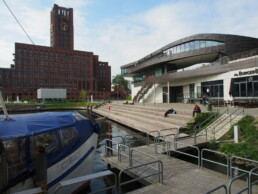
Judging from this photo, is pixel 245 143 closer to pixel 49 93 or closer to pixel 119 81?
pixel 49 93

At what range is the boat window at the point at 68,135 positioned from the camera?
6863 millimetres

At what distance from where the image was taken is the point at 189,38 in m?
34.2

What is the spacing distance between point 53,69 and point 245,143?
11440 centimetres

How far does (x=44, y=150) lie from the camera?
543 cm

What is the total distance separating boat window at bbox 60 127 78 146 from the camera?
6863mm

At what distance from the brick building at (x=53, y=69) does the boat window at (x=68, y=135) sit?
99.4 metres

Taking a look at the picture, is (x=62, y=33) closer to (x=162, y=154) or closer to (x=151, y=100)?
(x=151, y=100)

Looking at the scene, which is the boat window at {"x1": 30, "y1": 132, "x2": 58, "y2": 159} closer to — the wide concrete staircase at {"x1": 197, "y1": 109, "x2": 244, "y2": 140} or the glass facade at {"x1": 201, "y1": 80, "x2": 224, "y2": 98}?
the wide concrete staircase at {"x1": 197, "y1": 109, "x2": 244, "y2": 140}

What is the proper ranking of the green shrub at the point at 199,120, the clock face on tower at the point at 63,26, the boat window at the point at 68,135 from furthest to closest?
1. the clock face on tower at the point at 63,26
2. the green shrub at the point at 199,120
3. the boat window at the point at 68,135

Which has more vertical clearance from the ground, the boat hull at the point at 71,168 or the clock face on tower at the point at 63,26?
the clock face on tower at the point at 63,26

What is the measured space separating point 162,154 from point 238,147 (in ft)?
13.2

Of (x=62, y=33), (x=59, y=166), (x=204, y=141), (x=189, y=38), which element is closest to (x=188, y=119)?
(x=204, y=141)

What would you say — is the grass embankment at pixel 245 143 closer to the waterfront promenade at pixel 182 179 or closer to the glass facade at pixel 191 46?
the waterfront promenade at pixel 182 179

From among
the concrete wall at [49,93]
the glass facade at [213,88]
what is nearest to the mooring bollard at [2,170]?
the glass facade at [213,88]
